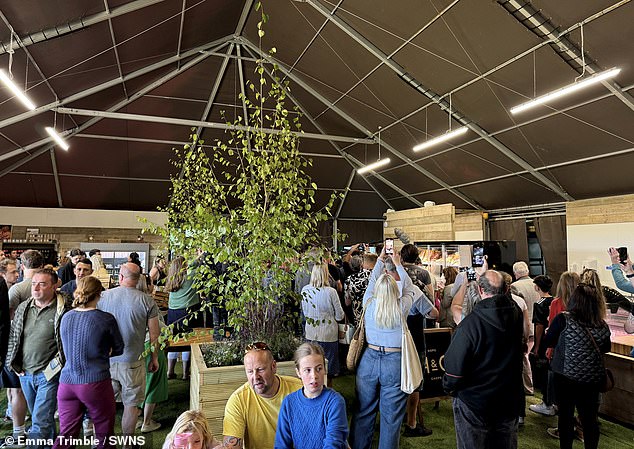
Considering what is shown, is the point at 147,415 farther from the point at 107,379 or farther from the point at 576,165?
the point at 576,165

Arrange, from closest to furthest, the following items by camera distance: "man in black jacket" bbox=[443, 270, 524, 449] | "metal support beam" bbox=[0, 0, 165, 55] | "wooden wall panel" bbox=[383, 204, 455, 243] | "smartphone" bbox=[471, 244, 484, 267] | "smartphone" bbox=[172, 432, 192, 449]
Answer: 1. "smartphone" bbox=[172, 432, 192, 449]
2. "man in black jacket" bbox=[443, 270, 524, 449]
3. "smartphone" bbox=[471, 244, 484, 267]
4. "metal support beam" bbox=[0, 0, 165, 55]
5. "wooden wall panel" bbox=[383, 204, 455, 243]

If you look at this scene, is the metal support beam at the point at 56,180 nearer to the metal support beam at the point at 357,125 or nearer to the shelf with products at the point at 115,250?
the shelf with products at the point at 115,250

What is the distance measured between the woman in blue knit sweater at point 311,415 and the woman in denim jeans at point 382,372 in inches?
34.9

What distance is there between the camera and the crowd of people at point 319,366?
6.52ft

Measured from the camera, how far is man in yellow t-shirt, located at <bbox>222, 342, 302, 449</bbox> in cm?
198

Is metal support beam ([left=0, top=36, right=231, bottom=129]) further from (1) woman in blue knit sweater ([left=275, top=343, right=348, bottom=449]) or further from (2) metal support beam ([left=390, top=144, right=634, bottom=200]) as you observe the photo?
(1) woman in blue knit sweater ([left=275, top=343, right=348, bottom=449])

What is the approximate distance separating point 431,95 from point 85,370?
306 inches

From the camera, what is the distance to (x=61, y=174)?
1152 centimetres

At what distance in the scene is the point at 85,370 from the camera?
2.55 meters

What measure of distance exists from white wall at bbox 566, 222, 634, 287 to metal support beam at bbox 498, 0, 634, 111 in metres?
3.17

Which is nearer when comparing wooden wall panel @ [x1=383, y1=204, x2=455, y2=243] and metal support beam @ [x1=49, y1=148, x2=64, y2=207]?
metal support beam @ [x1=49, y1=148, x2=64, y2=207]

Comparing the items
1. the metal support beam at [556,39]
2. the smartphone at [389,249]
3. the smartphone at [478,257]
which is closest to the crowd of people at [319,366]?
the smartphone at [389,249]

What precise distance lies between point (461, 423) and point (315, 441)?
3.30 ft

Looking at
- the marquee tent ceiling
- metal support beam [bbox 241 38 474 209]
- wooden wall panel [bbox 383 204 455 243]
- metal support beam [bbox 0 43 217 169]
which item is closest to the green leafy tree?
the marquee tent ceiling
